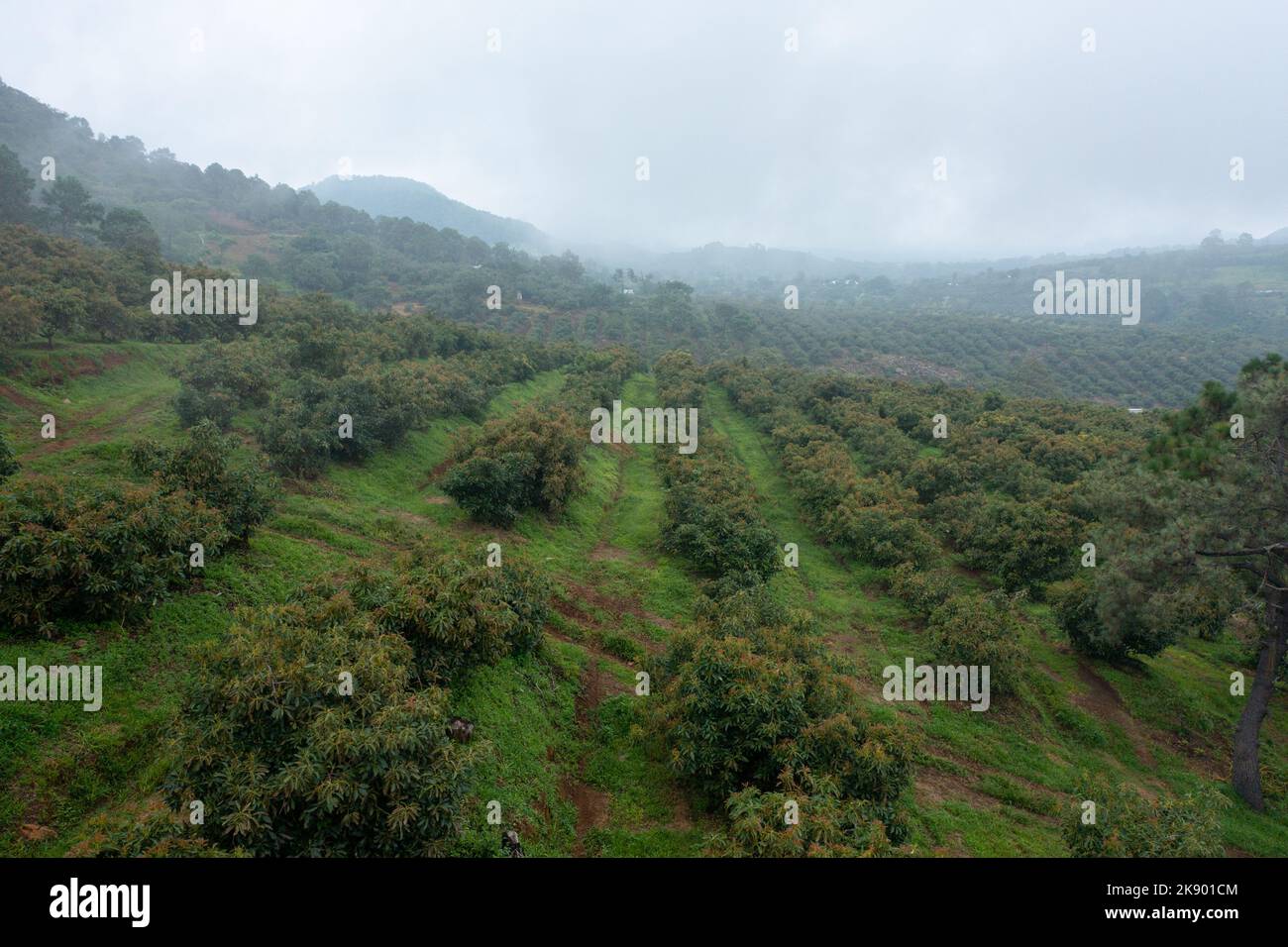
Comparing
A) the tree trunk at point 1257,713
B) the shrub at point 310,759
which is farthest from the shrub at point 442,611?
the tree trunk at point 1257,713

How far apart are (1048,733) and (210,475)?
991 inches

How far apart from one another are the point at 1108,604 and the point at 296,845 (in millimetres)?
17941

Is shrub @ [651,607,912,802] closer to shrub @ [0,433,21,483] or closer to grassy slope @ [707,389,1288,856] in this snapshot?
grassy slope @ [707,389,1288,856]

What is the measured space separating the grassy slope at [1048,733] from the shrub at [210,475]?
16600mm

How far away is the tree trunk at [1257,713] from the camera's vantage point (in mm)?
15508

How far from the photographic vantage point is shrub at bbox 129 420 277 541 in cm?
1633

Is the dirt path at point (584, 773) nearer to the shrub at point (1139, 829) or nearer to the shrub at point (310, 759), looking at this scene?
the shrub at point (310, 759)

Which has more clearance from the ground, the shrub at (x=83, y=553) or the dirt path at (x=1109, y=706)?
the shrub at (x=83, y=553)

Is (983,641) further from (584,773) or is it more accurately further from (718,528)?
(584,773)

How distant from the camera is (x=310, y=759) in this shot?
7.98 metres

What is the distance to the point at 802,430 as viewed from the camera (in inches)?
1619

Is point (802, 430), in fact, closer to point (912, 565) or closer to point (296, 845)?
point (912, 565)

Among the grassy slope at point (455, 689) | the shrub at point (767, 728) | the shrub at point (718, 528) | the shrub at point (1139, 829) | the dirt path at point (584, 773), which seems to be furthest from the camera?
the shrub at point (718, 528)
